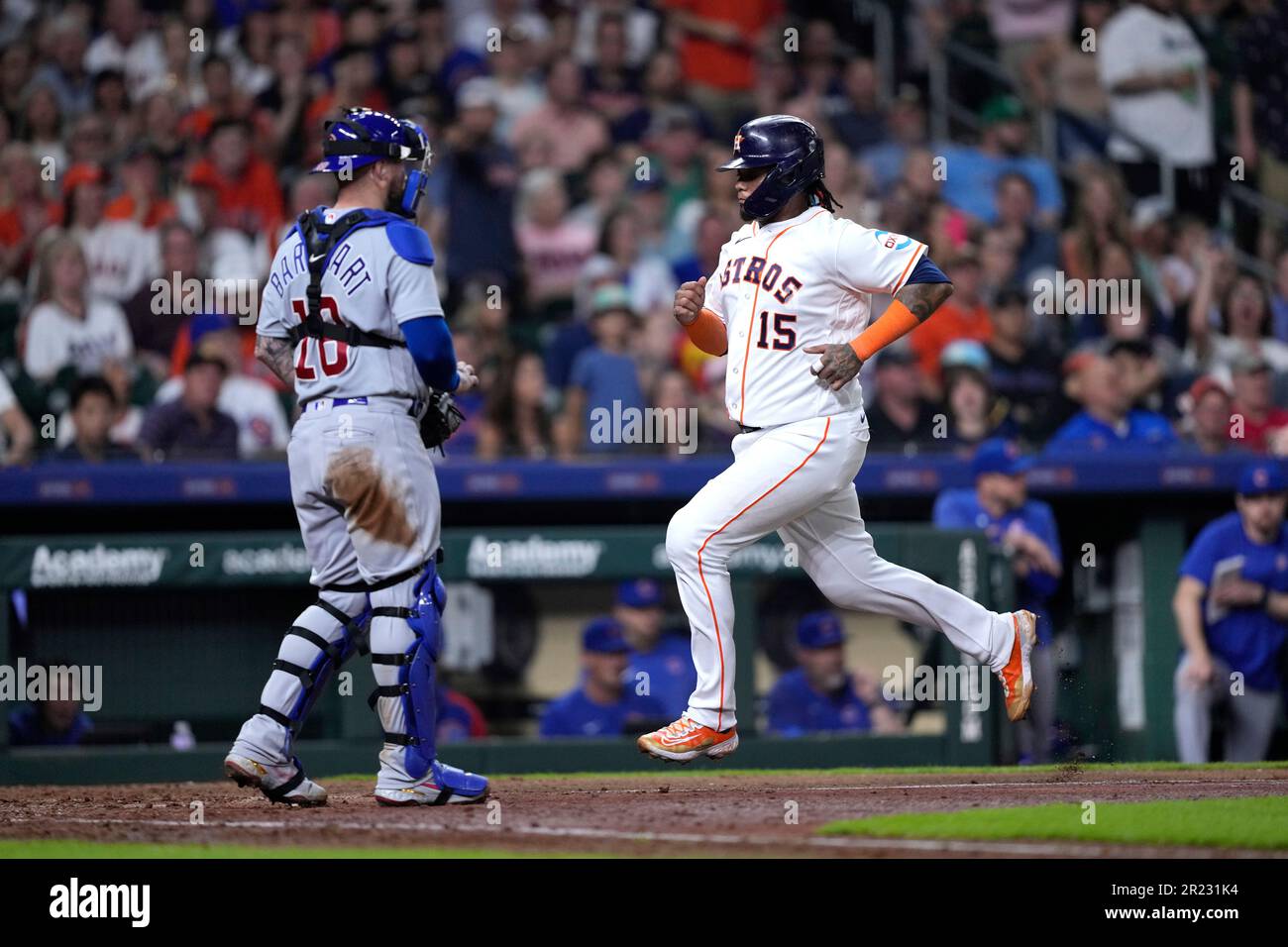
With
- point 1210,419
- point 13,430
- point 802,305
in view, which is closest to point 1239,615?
point 1210,419

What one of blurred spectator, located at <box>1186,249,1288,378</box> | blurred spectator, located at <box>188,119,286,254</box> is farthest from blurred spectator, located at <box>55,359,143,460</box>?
blurred spectator, located at <box>1186,249,1288,378</box>

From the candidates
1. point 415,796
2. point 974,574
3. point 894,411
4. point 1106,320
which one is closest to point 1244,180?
point 1106,320

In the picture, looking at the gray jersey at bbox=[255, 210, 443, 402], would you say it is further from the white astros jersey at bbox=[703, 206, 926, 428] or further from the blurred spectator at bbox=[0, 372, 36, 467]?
the blurred spectator at bbox=[0, 372, 36, 467]

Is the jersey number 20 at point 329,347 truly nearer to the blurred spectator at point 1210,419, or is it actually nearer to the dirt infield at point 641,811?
the dirt infield at point 641,811

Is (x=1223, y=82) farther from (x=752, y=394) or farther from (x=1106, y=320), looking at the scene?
(x=752, y=394)

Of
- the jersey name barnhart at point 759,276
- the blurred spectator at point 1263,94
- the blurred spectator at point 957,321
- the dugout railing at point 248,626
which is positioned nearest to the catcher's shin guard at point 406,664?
the jersey name barnhart at point 759,276
